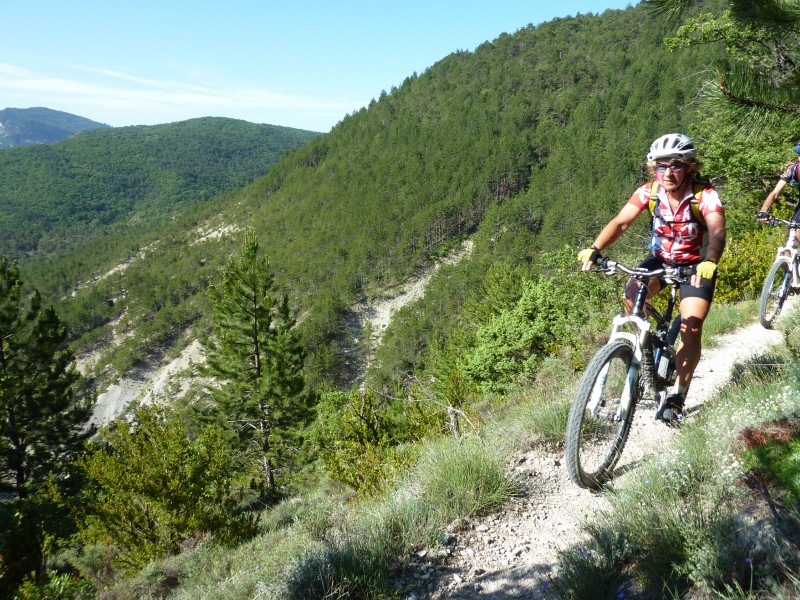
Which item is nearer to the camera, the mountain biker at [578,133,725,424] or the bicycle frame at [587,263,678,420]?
the bicycle frame at [587,263,678,420]

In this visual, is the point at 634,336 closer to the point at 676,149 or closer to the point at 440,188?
the point at 676,149

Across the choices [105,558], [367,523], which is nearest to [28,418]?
[105,558]

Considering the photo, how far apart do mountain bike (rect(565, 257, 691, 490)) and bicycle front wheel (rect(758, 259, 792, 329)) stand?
3311mm

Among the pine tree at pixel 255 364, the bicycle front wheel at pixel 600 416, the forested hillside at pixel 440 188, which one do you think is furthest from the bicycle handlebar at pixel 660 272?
the forested hillside at pixel 440 188

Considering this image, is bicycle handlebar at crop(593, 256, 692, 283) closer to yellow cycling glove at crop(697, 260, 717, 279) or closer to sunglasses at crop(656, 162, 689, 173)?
yellow cycling glove at crop(697, 260, 717, 279)

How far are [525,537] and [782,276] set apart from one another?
197 inches

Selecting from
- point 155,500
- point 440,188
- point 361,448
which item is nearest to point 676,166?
point 361,448

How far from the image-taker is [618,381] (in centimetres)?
304

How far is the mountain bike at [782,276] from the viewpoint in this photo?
5.18 metres

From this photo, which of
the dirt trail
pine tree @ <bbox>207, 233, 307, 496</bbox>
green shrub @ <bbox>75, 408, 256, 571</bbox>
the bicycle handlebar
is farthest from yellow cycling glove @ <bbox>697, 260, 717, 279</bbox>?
pine tree @ <bbox>207, 233, 307, 496</bbox>

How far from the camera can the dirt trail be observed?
2291mm

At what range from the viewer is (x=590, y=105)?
108 metres

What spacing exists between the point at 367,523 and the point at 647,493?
1591mm

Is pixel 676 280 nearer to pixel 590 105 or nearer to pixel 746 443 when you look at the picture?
pixel 746 443
